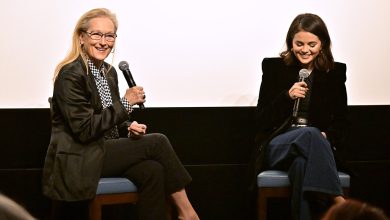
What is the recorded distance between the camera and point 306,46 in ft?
10.6

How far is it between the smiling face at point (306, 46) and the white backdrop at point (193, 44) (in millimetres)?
498

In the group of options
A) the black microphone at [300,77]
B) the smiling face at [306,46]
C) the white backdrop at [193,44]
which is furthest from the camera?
the white backdrop at [193,44]

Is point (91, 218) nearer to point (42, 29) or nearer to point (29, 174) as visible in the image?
point (29, 174)

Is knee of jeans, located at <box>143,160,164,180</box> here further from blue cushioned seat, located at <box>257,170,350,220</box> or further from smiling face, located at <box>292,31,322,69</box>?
smiling face, located at <box>292,31,322,69</box>

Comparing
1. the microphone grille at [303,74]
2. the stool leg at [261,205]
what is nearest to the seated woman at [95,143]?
the stool leg at [261,205]

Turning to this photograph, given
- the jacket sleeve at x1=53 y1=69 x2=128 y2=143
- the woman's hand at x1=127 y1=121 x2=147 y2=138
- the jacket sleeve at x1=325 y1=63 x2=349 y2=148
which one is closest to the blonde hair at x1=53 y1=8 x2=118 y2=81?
the jacket sleeve at x1=53 y1=69 x2=128 y2=143

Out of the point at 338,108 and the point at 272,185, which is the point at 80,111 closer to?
the point at 272,185

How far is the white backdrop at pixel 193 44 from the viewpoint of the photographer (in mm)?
3473

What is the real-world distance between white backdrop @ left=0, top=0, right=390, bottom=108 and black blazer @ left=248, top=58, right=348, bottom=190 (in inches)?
16.5

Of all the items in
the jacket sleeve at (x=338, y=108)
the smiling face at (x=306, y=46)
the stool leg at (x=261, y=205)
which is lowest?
the stool leg at (x=261, y=205)

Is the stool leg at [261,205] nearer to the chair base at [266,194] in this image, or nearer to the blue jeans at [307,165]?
the chair base at [266,194]

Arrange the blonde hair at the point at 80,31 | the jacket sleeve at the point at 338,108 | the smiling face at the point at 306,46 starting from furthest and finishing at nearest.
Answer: the jacket sleeve at the point at 338,108
the smiling face at the point at 306,46
the blonde hair at the point at 80,31

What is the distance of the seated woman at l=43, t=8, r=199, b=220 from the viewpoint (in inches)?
111

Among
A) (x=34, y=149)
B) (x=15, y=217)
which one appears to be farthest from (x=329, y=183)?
(x=15, y=217)
